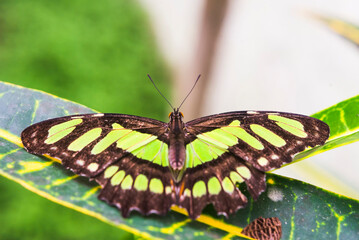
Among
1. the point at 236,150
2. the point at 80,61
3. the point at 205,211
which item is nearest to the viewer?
the point at 205,211

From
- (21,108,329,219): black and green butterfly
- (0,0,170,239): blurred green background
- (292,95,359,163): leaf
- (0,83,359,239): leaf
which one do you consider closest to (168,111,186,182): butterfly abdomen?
(21,108,329,219): black and green butterfly

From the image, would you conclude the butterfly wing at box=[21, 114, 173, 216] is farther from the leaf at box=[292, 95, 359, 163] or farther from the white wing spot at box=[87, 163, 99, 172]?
the leaf at box=[292, 95, 359, 163]

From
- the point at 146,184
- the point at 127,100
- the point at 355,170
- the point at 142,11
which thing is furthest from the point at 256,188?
the point at 142,11

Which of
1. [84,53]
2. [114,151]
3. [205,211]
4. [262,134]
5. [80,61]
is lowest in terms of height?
[205,211]

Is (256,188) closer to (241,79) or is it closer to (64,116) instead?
(64,116)

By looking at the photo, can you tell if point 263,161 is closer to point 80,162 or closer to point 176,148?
point 176,148

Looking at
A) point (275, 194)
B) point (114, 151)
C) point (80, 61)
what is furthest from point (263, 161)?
point (80, 61)
